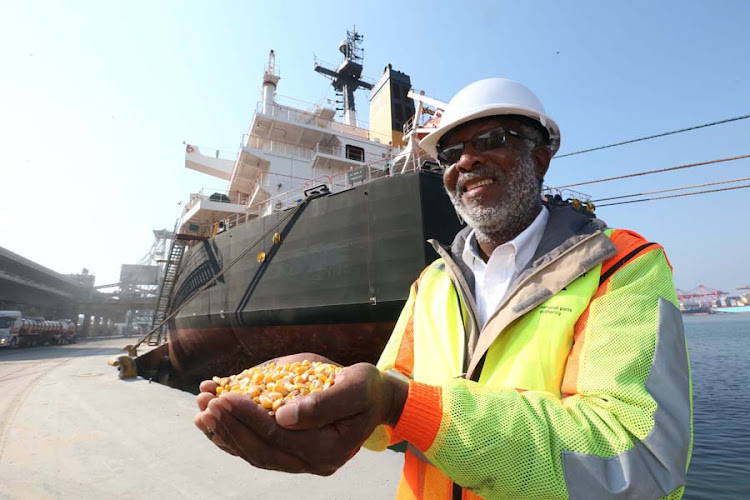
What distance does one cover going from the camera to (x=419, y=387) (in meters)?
0.97

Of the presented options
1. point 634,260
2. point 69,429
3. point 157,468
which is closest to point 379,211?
point 157,468

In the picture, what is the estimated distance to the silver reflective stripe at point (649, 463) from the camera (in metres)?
0.85

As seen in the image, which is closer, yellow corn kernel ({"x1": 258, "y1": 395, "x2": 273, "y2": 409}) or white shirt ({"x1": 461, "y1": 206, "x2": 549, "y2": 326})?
yellow corn kernel ({"x1": 258, "y1": 395, "x2": 273, "y2": 409})

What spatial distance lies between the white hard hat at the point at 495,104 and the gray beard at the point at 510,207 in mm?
190

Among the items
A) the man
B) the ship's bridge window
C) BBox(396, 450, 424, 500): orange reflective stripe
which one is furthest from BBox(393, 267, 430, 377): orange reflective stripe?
the ship's bridge window

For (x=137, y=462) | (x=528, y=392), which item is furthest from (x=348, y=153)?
(x=528, y=392)

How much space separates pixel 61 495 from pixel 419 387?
3.76 m

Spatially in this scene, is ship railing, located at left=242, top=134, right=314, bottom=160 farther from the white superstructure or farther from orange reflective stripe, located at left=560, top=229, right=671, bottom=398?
orange reflective stripe, located at left=560, top=229, right=671, bottom=398

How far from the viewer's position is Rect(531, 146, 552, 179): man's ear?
167 centimetres

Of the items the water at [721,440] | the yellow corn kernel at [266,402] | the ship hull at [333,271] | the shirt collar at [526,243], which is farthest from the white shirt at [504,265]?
the water at [721,440]

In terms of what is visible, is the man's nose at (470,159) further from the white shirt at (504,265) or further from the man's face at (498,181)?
the white shirt at (504,265)

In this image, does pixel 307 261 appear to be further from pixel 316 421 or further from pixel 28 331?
pixel 28 331

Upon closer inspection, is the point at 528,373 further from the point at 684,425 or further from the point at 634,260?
the point at 634,260

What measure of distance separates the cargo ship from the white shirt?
4966 millimetres
